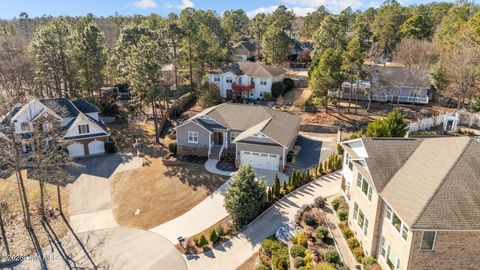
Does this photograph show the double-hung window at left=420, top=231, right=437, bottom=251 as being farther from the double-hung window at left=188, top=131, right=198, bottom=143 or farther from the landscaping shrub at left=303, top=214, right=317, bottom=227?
the double-hung window at left=188, top=131, right=198, bottom=143

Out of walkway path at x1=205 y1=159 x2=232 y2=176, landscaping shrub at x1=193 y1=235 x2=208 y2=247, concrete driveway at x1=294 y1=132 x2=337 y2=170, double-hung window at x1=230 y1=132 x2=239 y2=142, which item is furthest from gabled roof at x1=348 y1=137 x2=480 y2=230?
double-hung window at x1=230 y1=132 x2=239 y2=142

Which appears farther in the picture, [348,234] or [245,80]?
[245,80]

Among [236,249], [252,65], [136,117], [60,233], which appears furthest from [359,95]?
[60,233]

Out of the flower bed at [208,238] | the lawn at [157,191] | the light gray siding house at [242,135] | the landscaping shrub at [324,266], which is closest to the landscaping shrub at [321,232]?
the landscaping shrub at [324,266]

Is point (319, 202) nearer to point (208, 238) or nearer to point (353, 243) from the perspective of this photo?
point (353, 243)

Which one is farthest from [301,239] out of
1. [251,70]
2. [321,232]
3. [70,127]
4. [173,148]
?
[251,70]

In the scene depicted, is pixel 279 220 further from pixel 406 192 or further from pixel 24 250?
pixel 24 250
